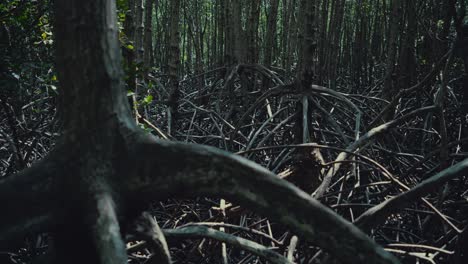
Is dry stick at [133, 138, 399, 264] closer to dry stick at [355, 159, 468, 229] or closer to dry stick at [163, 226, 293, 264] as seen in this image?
dry stick at [355, 159, 468, 229]

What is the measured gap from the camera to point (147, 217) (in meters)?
1.37

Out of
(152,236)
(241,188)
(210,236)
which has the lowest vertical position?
(210,236)

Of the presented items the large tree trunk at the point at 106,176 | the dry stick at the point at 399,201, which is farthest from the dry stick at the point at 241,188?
the dry stick at the point at 399,201

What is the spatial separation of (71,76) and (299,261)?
1377 millimetres

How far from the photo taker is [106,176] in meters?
1.26

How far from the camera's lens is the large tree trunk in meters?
1.23

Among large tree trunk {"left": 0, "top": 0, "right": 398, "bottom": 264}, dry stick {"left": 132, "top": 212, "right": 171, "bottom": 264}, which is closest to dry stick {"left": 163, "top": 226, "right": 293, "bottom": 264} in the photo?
dry stick {"left": 132, "top": 212, "right": 171, "bottom": 264}

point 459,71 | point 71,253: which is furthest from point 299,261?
point 459,71

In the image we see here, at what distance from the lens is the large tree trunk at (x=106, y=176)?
1227 mm

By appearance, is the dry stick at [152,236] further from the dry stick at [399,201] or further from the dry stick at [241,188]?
the dry stick at [399,201]

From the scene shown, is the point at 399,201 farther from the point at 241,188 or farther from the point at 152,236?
the point at 152,236

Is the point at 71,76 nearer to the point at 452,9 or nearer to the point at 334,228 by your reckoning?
the point at 334,228

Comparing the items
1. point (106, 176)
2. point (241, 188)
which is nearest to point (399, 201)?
point (241, 188)

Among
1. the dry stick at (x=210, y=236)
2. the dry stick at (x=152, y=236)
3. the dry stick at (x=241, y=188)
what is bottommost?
the dry stick at (x=210, y=236)
